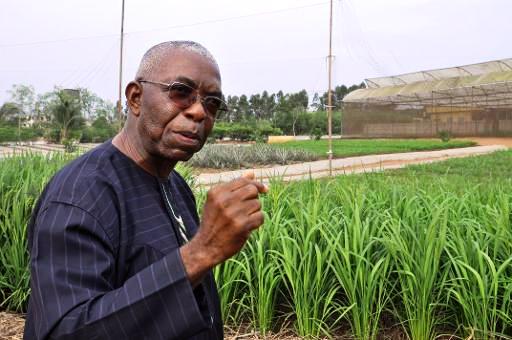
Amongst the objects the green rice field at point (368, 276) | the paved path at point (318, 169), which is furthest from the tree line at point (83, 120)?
the green rice field at point (368, 276)

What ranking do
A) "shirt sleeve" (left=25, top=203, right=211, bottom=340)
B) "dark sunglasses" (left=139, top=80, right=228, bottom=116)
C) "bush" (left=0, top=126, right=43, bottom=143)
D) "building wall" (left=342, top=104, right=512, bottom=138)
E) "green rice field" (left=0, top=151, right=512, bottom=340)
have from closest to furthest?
"shirt sleeve" (left=25, top=203, right=211, bottom=340) < "dark sunglasses" (left=139, top=80, right=228, bottom=116) < "green rice field" (left=0, top=151, right=512, bottom=340) < "building wall" (left=342, top=104, right=512, bottom=138) < "bush" (left=0, top=126, right=43, bottom=143)

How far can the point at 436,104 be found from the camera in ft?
104

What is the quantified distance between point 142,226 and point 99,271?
0.18 metres

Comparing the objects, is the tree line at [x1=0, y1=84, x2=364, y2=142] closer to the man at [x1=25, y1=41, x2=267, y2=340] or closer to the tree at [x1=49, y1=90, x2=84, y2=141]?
the tree at [x1=49, y1=90, x2=84, y2=141]

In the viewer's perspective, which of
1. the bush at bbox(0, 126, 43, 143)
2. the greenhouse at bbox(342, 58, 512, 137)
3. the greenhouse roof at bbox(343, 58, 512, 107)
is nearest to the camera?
the greenhouse roof at bbox(343, 58, 512, 107)

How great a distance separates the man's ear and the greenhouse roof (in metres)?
28.9

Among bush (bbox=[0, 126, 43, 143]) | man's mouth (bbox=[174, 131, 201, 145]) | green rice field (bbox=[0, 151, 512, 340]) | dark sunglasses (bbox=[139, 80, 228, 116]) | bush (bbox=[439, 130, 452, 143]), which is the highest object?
bush (bbox=[0, 126, 43, 143])

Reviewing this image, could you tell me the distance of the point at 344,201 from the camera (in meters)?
3.03

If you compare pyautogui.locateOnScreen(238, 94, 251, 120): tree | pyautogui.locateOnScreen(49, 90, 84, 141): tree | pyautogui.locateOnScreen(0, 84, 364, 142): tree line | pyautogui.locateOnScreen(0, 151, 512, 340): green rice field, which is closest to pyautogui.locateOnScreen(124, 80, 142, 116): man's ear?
pyautogui.locateOnScreen(0, 151, 512, 340): green rice field

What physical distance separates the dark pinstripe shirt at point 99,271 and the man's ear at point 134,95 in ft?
0.51

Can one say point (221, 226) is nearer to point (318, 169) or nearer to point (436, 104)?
point (318, 169)

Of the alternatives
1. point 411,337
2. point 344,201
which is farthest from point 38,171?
point 411,337

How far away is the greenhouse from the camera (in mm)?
28766

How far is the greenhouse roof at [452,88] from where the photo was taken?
27703mm
